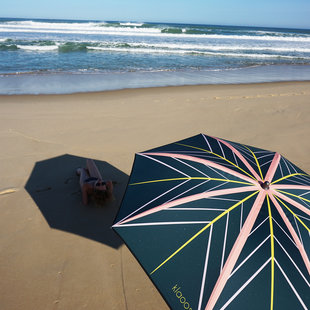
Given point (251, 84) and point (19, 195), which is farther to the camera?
point (251, 84)

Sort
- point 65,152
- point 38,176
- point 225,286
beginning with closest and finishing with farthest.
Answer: point 225,286
point 38,176
point 65,152

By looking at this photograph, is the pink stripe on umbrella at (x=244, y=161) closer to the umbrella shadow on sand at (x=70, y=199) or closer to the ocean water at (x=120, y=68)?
the umbrella shadow on sand at (x=70, y=199)

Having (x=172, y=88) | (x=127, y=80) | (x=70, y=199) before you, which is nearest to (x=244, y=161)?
(x=70, y=199)

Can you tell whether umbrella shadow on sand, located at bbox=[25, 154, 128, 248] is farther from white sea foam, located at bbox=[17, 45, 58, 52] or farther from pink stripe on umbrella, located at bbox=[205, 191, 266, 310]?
white sea foam, located at bbox=[17, 45, 58, 52]

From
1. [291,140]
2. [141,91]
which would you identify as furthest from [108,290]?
[141,91]

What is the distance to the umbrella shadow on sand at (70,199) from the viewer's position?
14.2 ft

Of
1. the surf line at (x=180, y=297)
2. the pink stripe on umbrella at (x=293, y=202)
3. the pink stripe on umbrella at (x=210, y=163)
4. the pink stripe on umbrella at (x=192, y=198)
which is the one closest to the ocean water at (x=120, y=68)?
the pink stripe on umbrella at (x=210, y=163)

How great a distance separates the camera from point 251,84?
1388 cm

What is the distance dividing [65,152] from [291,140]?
6.99m

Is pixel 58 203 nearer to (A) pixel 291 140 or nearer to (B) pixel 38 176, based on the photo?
(B) pixel 38 176

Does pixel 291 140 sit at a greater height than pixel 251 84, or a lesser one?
lesser

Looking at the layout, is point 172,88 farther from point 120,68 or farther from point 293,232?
point 293,232

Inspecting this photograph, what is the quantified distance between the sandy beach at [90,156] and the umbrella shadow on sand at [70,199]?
0.07 feet

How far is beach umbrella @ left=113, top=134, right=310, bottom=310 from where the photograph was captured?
1.96 meters
